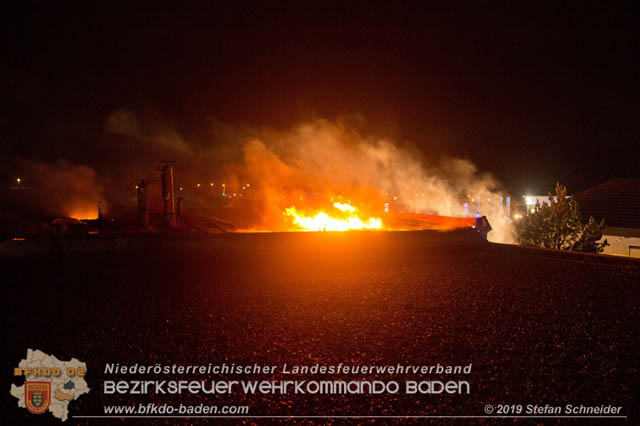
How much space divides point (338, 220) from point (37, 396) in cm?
1335

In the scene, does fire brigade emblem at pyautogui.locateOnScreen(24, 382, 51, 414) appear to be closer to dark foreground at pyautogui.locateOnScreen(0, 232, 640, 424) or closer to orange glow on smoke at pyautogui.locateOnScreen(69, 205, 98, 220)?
dark foreground at pyautogui.locateOnScreen(0, 232, 640, 424)

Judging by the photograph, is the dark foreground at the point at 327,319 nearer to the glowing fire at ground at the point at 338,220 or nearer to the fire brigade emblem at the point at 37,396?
the fire brigade emblem at the point at 37,396

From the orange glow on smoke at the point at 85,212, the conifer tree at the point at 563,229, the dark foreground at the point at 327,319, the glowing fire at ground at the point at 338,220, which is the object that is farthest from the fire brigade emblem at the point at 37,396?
the orange glow on smoke at the point at 85,212

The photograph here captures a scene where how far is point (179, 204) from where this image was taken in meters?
19.6

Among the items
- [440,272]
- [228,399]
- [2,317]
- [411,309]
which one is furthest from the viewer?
[440,272]

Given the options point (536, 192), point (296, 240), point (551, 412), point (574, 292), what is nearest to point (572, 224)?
point (574, 292)

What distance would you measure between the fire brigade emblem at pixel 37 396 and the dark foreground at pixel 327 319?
0.45 ft

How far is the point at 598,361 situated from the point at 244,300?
5814 millimetres

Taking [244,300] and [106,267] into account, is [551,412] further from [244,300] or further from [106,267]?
[106,267]

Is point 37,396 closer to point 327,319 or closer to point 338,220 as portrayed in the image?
point 327,319

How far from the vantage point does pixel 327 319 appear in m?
6.34

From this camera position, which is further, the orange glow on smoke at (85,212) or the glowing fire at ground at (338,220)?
the orange glow on smoke at (85,212)

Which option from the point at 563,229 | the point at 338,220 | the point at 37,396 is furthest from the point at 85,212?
the point at 563,229

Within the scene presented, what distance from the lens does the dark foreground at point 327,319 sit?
13.2 ft
